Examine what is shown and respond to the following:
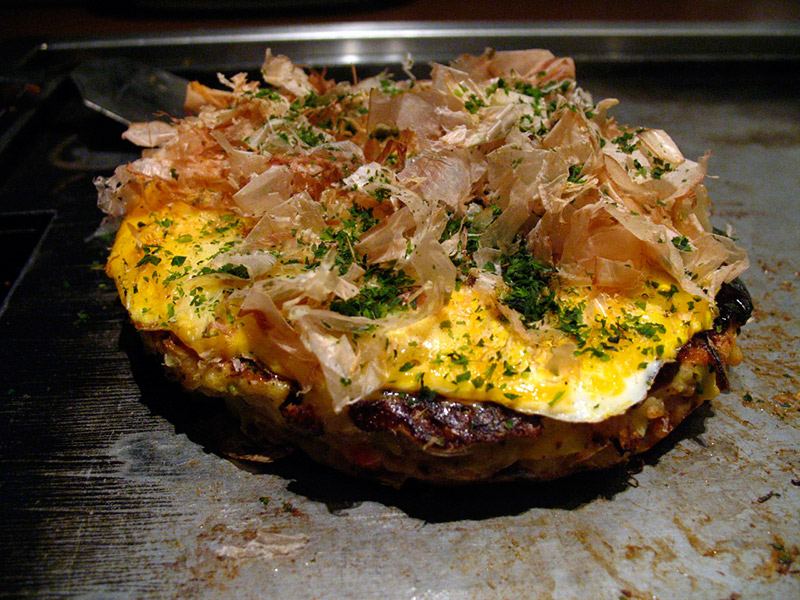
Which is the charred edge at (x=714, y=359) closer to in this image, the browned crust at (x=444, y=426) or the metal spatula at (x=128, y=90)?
the browned crust at (x=444, y=426)

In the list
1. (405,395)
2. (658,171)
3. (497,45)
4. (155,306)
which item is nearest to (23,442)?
(155,306)

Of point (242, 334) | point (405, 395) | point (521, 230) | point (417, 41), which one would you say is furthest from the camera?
point (417, 41)

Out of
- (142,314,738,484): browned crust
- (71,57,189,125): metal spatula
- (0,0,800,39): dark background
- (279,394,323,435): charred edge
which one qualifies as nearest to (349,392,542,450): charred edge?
(142,314,738,484): browned crust

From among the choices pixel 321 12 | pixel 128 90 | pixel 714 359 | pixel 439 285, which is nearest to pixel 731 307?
pixel 714 359

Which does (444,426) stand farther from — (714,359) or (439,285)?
(714,359)

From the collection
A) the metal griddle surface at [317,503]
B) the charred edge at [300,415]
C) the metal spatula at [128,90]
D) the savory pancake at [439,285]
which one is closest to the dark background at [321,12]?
the metal spatula at [128,90]

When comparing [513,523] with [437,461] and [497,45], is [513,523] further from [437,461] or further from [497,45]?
[497,45]

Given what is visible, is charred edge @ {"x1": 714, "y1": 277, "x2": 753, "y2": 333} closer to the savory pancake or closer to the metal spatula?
the savory pancake
